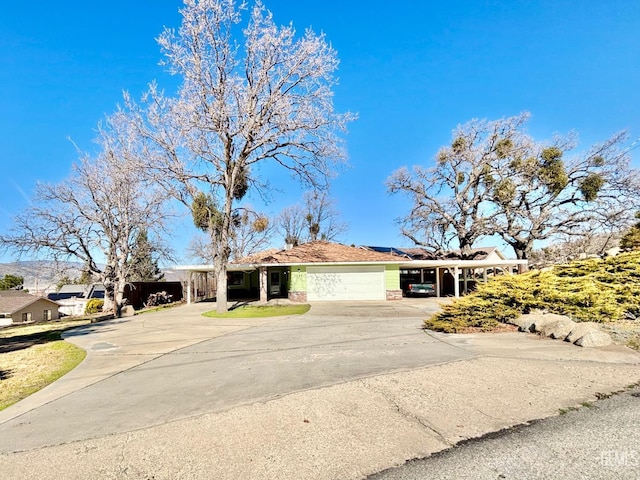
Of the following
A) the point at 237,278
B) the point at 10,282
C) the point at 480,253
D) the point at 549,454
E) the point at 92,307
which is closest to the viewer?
the point at 549,454

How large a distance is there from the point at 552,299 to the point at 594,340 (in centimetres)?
269

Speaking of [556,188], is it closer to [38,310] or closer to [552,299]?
[552,299]

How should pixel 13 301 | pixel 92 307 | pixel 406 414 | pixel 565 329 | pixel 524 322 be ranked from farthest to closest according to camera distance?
1. pixel 92 307
2. pixel 13 301
3. pixel 524 322
4. pixel 565 329
5. pixel 406 414

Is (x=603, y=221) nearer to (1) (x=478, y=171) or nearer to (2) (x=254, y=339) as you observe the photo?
(1) (x=478, y=171)

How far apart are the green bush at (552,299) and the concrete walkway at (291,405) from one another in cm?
146

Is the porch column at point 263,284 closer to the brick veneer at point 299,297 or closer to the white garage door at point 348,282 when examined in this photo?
the brick veneer at point 299,297

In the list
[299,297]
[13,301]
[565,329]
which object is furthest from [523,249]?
[13,301]

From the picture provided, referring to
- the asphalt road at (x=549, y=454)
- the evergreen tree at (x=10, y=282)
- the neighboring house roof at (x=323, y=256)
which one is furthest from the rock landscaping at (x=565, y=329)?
the evergreen tree at (x=10, y=282)

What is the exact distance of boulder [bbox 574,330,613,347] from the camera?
21.1 ft

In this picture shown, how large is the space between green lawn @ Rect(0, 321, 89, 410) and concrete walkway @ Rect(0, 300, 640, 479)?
349mm

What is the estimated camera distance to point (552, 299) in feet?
29.5

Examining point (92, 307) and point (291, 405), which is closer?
point (291, 405)

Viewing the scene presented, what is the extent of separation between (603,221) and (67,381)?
30259 mm

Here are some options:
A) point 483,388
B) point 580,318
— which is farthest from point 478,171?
point 483,388
